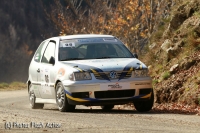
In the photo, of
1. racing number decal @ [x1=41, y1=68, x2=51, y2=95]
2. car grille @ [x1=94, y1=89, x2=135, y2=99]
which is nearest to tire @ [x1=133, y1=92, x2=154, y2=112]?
car grille @ [x1=94, y1=89, x2=135, y2=99]

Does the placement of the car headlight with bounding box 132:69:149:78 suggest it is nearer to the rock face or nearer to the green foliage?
the rock face

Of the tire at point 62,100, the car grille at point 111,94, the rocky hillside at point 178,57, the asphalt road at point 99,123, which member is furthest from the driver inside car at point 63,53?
the rocky hillside at point 178,57

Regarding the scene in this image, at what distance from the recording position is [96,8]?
46.0 m

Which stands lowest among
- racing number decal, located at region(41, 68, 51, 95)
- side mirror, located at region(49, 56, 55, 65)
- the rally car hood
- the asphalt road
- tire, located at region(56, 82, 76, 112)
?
the asphalt road

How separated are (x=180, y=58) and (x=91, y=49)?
3.89m

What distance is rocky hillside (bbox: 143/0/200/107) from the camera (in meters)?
16.8

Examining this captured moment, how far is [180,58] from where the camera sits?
18469 millimetres

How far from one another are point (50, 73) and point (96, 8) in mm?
31192

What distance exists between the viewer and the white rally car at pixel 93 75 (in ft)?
46.0

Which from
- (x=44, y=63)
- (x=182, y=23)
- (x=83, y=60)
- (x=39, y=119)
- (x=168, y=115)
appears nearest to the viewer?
(x=39, y=119)

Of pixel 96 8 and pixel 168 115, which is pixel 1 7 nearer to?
pixel 96 8

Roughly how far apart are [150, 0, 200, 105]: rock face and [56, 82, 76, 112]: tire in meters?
3.07

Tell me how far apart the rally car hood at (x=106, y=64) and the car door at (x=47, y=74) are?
56 cm

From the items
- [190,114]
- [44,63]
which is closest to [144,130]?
[190,114]
